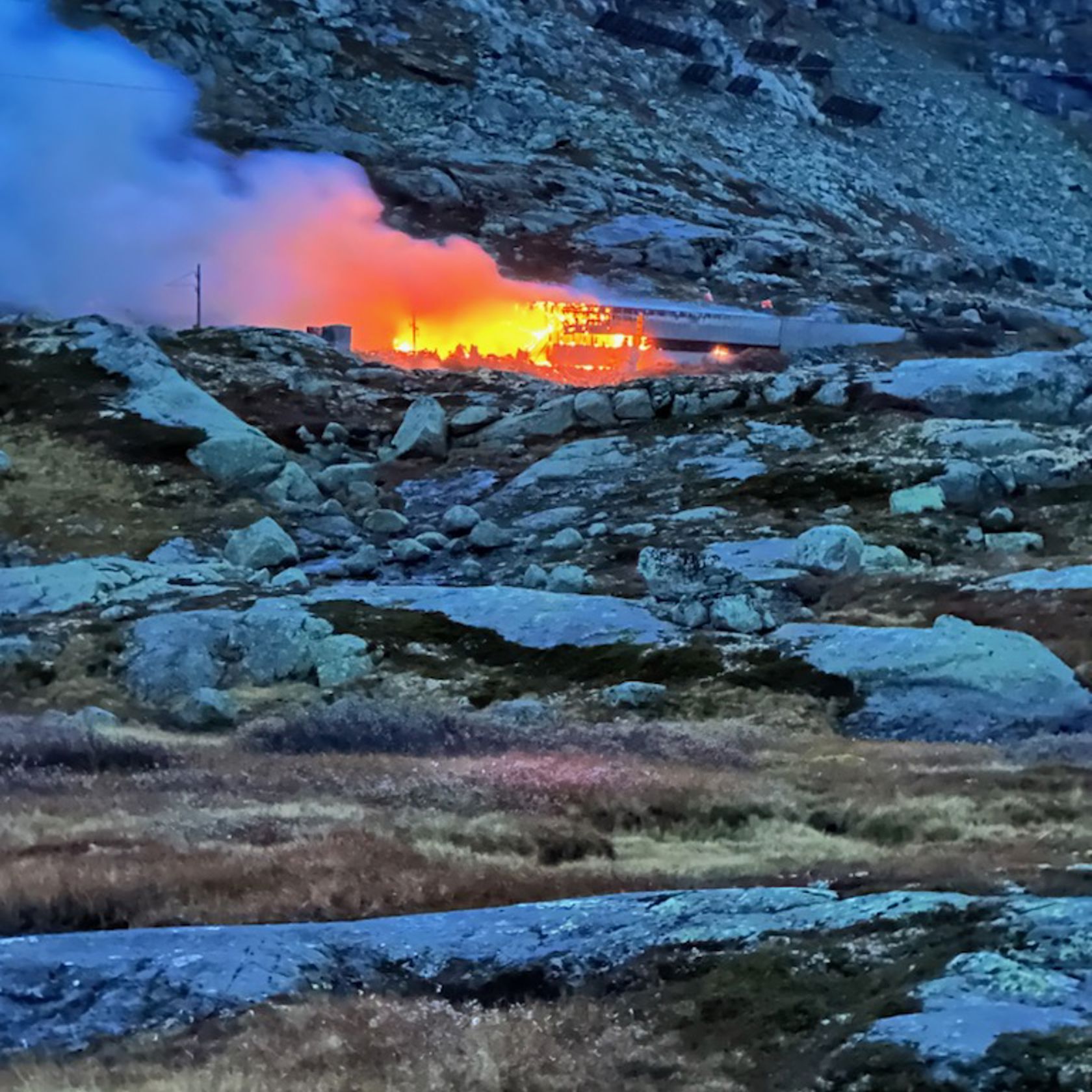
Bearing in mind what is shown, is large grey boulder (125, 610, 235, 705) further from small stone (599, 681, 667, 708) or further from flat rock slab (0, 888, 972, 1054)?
flat rock slab (0, 888, 972, 1054)

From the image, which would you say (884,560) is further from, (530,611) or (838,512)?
(530,611)

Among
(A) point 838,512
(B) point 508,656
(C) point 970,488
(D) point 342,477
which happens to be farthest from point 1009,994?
(D) point 342,477

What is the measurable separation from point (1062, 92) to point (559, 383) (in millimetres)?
99207

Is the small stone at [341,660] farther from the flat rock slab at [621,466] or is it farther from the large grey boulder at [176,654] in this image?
the flat rock slab at [621,466]

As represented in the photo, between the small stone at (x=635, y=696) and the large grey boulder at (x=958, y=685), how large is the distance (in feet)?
11.0

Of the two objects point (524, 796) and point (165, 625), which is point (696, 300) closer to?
point (165, 625)

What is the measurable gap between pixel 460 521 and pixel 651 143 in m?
66.1

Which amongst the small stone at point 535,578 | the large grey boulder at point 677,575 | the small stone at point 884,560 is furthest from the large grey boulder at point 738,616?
the small stone at point 535,578

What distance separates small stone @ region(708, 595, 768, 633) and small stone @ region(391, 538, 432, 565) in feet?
38.5

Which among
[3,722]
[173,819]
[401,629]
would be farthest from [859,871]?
[401,629]

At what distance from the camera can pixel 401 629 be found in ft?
90.2

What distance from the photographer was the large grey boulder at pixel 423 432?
47.0m

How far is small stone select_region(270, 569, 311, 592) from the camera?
31.2 metres

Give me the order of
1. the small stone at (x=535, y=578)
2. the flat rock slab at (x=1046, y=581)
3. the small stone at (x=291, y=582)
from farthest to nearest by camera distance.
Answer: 1. the small stone at (x=535, y=578)
2. the small stone at (x=291, y=582)
3. the flat rock slab at (x=1046, y=581)
